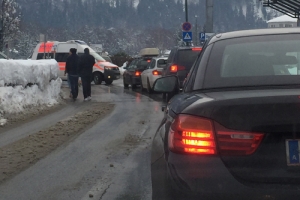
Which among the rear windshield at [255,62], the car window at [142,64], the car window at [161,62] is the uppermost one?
the rear windshield at [255,62]

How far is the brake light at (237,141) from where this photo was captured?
344cm

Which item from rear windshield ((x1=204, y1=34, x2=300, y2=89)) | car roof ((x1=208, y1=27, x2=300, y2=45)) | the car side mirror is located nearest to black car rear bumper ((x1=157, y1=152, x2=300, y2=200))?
rear windshield ((x1=204, y1=34, x2=300, y2=89))

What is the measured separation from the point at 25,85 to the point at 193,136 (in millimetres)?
12194

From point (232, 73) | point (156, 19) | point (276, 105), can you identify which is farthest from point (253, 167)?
point (156, 19)

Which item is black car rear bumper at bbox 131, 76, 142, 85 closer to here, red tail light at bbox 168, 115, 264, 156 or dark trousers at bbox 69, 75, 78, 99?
dark trousers at bbox 69, 75, 78, 99

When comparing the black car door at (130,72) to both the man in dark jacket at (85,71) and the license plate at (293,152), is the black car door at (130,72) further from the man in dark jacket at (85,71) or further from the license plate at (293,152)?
the license plate at (293,152)

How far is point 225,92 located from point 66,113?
11524mm

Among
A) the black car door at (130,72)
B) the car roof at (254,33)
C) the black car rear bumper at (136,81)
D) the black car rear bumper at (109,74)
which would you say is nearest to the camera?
the car roof at (254,33)

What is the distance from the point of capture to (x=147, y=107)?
665 inches

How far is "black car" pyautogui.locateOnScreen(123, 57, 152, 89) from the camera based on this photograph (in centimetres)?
2800

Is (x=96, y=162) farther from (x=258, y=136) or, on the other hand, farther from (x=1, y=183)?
(x=258, y=136)

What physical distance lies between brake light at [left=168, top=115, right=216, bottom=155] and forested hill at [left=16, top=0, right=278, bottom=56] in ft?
357

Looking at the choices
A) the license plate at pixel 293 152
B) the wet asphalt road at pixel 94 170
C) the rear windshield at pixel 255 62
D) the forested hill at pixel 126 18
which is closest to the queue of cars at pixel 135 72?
the wet asphalt road at pixel 94 170

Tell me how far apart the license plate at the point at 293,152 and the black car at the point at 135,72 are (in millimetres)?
24428
